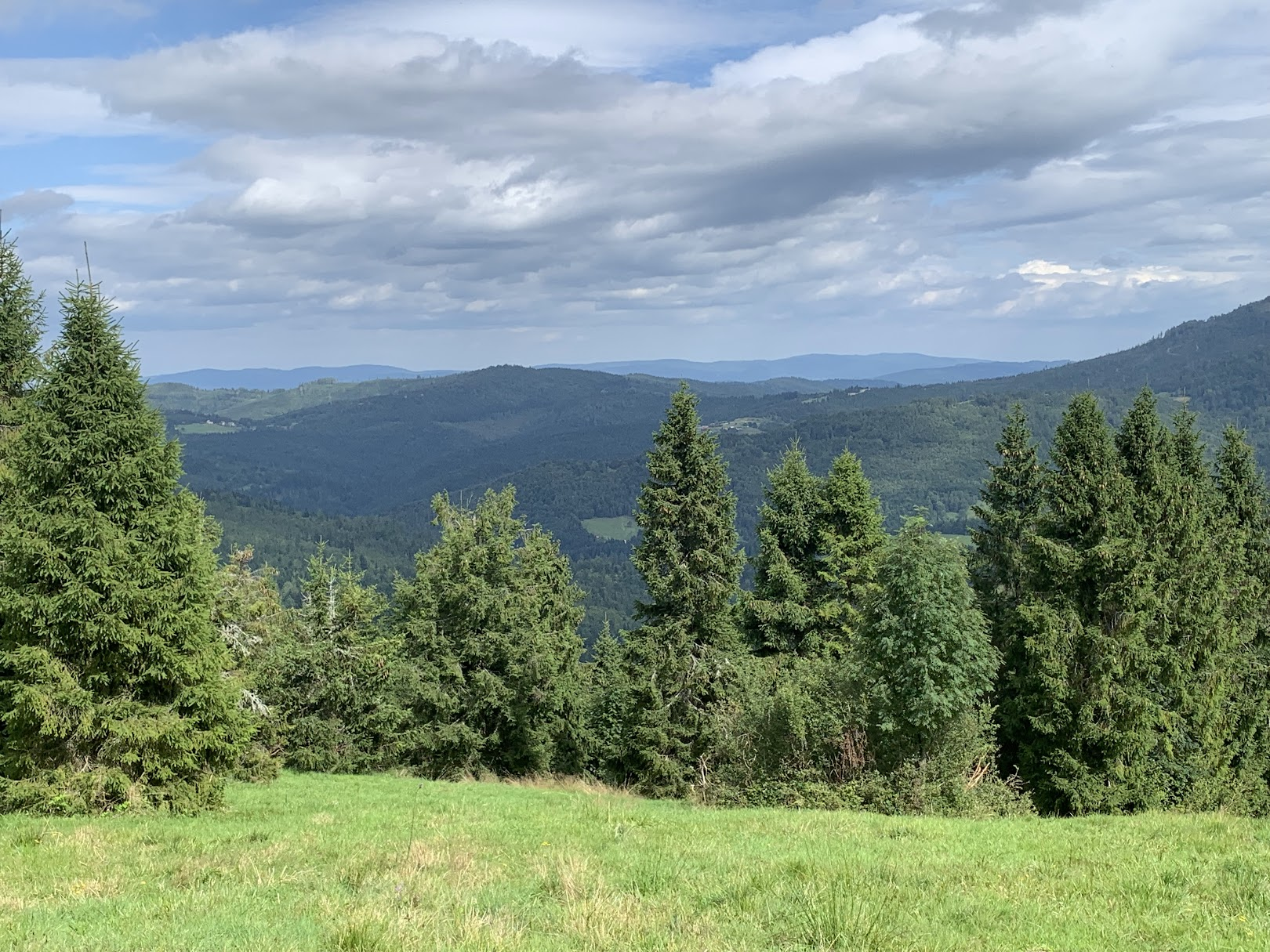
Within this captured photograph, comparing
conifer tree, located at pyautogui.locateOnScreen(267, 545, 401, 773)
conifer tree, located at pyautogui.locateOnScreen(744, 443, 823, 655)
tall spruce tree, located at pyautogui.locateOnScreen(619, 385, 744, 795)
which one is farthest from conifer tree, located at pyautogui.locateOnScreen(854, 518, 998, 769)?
conifer tree, located at pyautogui.locateOnScreen(267, 545, 401, 773)

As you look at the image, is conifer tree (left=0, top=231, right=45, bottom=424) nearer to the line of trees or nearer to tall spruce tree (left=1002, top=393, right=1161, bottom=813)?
the line of trees

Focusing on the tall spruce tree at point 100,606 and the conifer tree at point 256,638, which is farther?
the conifer tree at point 256,638

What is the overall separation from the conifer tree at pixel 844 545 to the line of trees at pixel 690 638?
5.0 inches

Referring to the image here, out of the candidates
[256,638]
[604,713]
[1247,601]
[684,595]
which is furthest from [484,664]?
[1247,601]

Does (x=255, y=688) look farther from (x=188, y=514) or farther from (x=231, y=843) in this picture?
(x=231, y=843)

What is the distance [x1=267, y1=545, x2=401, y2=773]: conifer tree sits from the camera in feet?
120

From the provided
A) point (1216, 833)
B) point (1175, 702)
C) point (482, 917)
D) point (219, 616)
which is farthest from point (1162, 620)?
point (219, 616)

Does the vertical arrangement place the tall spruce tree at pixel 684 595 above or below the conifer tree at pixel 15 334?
below

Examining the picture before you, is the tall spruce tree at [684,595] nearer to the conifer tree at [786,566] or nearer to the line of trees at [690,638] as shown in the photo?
the line of trees at [690,638]

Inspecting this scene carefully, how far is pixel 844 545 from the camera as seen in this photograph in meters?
34.6

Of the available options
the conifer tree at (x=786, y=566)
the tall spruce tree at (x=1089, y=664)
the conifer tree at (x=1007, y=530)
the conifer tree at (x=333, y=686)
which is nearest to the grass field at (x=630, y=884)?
the tall spruce tree at (x=1089, y=664)

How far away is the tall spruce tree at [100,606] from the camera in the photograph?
16.9m

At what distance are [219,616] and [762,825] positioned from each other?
21.1m

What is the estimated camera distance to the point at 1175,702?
96.2 feet
